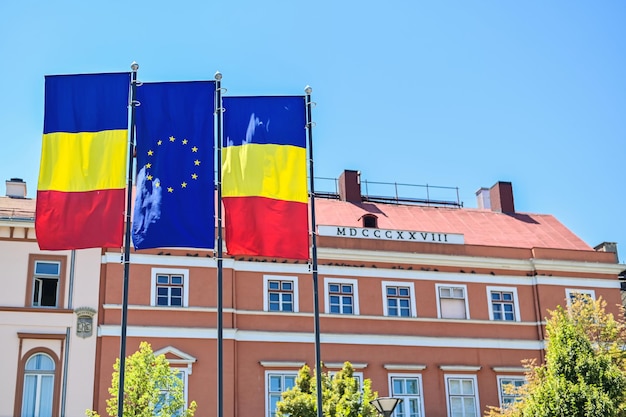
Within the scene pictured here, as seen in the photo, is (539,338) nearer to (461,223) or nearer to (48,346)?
(461,223)

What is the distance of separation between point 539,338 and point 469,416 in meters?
4.84

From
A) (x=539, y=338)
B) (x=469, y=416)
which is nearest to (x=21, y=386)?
(x=469, y=416)

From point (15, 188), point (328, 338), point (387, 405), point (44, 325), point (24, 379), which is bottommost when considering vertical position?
point (387, 405)

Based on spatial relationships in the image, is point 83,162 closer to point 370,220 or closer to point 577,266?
point 370,220

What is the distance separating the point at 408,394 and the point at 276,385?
5381 millimetres

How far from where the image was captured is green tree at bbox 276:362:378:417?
31905mm

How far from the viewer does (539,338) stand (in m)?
41.2

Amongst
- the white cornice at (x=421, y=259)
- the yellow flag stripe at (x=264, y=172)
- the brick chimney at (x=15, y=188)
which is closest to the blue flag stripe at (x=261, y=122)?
the yellow flag stripe at (x=264, y=172)

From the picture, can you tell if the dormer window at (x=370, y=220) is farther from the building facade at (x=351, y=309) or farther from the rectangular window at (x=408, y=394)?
the rectangular window at (x=408, y=394)

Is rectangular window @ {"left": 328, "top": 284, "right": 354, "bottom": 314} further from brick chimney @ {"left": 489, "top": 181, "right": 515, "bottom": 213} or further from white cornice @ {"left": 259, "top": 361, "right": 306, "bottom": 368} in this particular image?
brick chimney @ {"left": 489, "top": 181, "right": 515, "bottom": 213}

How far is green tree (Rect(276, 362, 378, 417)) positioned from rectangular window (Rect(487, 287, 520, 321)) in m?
9.33

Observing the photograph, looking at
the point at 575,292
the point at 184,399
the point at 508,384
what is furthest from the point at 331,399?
the point at 575,292

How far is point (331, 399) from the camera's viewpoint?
3238cm

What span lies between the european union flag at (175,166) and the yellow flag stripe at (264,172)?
48cm
